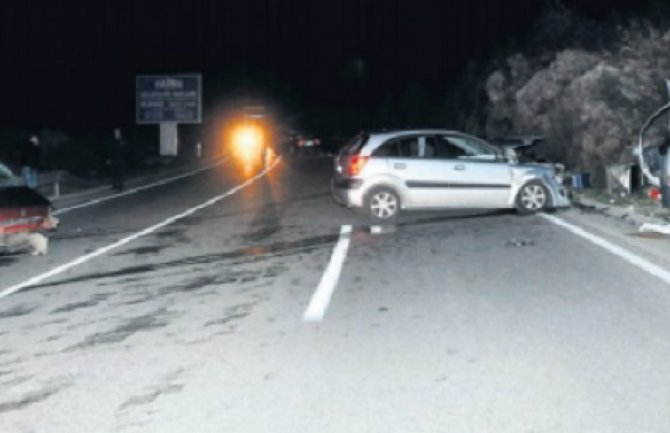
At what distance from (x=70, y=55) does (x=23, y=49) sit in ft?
14.2

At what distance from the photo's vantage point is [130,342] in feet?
A: 22.7

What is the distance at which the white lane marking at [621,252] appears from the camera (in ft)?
32.4

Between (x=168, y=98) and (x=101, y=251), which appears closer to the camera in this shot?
(x=101, y=251)

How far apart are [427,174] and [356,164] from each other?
135 cm

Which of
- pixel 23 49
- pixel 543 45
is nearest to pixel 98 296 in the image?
pixel 543 45

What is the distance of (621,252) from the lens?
455 inches

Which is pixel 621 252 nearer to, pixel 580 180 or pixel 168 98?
pixel 580 180

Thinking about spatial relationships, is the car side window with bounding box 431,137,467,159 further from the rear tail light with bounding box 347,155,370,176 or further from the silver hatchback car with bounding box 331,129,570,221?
the rear tail light with bounding box 347,155,370,176

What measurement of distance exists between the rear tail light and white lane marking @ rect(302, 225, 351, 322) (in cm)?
255

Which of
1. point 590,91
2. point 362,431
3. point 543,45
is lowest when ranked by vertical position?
point 362,431

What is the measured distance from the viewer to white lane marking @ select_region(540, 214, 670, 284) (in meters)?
9.88

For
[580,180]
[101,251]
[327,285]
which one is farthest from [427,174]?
[327,285]

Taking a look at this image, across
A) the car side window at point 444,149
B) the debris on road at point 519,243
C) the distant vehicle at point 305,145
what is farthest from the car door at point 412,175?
the distant vehicle at point 305,145

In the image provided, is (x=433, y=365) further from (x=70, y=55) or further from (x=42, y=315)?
(x=70, y=55)
